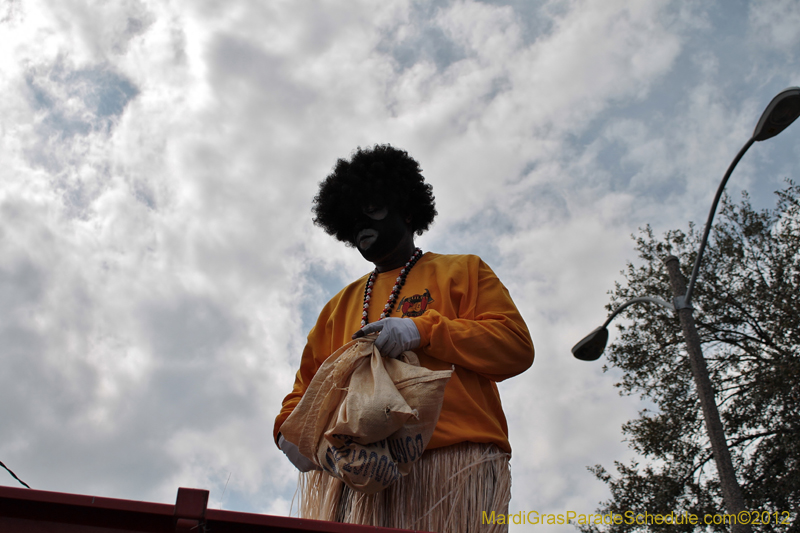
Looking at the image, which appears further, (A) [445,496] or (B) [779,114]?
(B) [779,114]

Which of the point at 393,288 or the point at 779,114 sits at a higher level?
the point at 779,114

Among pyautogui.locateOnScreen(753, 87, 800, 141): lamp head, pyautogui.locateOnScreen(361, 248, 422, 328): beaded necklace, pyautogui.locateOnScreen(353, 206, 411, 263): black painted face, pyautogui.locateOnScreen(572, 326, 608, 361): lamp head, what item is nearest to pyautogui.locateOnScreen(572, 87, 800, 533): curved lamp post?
pyautogui.locateOnScreen(753, 87, 800, 141): lamp head

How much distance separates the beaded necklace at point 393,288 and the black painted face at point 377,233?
0.11 m

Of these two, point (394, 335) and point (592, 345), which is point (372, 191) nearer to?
point (394, 335)

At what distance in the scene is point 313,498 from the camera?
2.55m

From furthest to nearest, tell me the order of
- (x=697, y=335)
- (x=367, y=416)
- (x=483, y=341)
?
1. (x=697, y=335)
2. (x=483, y=341)
3. (x=367, y=416)

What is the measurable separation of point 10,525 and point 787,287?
1183 centimetres

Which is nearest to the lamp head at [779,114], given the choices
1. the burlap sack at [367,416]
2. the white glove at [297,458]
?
the burlap sack at [367,416]

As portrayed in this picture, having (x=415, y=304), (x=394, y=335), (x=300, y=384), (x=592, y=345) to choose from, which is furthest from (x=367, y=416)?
(x=592, y=345)

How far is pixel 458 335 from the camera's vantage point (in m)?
2.43

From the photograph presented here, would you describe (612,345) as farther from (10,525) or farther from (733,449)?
(10,525)

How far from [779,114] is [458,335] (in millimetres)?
3964

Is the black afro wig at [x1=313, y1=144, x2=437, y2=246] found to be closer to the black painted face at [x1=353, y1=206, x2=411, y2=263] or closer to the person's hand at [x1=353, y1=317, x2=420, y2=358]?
the black painted face at [x1=353, y1=206, x2=411, y2=263]

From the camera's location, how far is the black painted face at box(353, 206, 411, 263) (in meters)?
3.08
